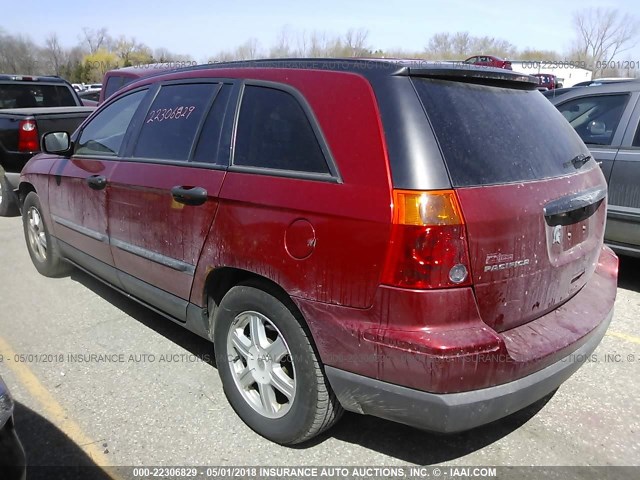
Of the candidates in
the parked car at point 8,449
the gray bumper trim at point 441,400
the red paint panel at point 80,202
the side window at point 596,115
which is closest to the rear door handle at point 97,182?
the red paint panel at point 80,202

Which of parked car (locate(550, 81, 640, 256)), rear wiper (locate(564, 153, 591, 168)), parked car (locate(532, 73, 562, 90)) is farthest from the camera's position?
parked car (locate(550, 81, 640, 256))

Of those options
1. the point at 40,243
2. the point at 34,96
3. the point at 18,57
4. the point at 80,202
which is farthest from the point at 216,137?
the point at 18,57

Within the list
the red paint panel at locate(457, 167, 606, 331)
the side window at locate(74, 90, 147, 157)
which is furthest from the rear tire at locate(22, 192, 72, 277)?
the red paint panel at locate(457, 167, 606, 331)

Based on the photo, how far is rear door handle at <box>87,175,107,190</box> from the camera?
3.60 metres

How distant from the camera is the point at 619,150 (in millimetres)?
4582

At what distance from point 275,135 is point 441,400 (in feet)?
4.53

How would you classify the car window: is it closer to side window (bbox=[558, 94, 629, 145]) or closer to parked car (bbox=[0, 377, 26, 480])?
parked car (bbox=[0, 377, 26, 480])

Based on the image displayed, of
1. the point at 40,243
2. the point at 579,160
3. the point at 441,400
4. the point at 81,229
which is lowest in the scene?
the point at 40,243

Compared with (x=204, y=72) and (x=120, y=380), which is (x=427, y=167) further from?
(x=120, y=380)

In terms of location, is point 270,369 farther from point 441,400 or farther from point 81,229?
point 81,229

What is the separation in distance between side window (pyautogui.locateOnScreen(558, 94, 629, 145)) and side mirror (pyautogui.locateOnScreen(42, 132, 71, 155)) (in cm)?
444

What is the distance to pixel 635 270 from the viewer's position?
527 cm

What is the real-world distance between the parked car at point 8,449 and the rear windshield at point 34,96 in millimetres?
8358

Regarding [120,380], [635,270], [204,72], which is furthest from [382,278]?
[635,270]
